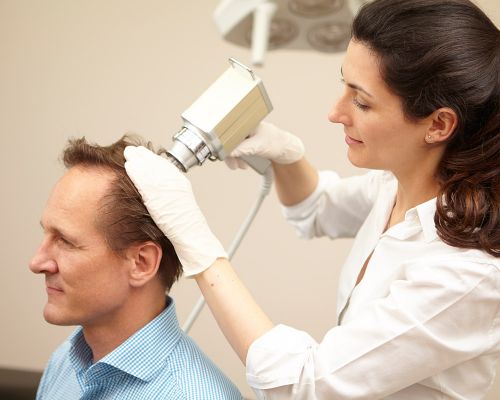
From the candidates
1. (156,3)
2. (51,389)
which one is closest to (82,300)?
(51,389)

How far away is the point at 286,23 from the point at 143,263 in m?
0.53

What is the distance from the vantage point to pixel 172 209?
126cm

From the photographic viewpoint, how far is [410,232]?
133cm

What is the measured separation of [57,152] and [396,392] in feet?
5.71

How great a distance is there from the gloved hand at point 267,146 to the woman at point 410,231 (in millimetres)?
264

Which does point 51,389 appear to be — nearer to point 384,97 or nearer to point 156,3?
point 384,97

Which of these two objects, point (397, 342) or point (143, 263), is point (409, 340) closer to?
point (397, 342)

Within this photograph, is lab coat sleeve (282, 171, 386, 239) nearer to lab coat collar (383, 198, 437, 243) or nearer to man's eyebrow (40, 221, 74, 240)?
lab coat collar (383, 198, 437, 243)

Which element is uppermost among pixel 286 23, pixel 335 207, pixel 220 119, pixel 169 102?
pixel 286 23

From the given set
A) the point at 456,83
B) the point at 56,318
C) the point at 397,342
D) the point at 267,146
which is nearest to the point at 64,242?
the point at 56,318

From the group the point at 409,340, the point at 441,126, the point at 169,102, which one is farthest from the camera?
the point at 169,102

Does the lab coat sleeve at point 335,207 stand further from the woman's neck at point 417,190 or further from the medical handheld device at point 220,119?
the medical handheld device at point 220,119

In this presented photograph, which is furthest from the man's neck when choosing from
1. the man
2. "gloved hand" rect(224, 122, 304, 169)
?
"gloved hand" rect(224, 122, 304, 169)

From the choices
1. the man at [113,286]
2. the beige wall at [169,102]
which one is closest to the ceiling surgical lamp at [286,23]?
the man at [113,286]
